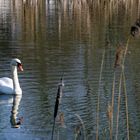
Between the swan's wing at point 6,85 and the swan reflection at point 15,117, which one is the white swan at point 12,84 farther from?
the swan reflection at point 15,117

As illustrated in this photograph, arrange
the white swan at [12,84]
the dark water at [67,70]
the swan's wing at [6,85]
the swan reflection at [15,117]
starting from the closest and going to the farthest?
the dark water at [67,70] < the swan reflection at [15,117] < the white swan at [12,84] < the swan's wing at [6,85]

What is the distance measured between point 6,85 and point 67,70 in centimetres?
204

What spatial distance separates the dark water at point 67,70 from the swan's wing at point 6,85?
33 centimetres

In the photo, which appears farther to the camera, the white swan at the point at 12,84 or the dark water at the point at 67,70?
the white swan at the point at 12,84

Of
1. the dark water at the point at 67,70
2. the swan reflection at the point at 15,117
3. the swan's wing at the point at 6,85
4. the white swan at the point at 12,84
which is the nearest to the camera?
the dark water at the point at 67,70

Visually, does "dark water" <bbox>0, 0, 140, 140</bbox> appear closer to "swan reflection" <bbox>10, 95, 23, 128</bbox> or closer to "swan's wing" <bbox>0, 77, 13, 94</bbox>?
"swan reflection" <bbox>10, 95, 23, 128</bbox>

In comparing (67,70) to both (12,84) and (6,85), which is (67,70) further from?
(6,85)

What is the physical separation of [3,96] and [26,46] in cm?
668

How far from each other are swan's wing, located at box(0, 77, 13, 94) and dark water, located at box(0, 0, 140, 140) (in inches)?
12.9

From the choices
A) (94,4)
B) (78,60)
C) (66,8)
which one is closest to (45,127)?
(78,60)

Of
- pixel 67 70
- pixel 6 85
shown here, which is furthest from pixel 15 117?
pixel 67 70

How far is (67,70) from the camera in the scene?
17062mm

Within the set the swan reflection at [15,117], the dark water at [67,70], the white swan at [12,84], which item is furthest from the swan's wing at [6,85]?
the swan reflection at [15,117]

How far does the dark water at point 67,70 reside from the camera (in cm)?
1146
